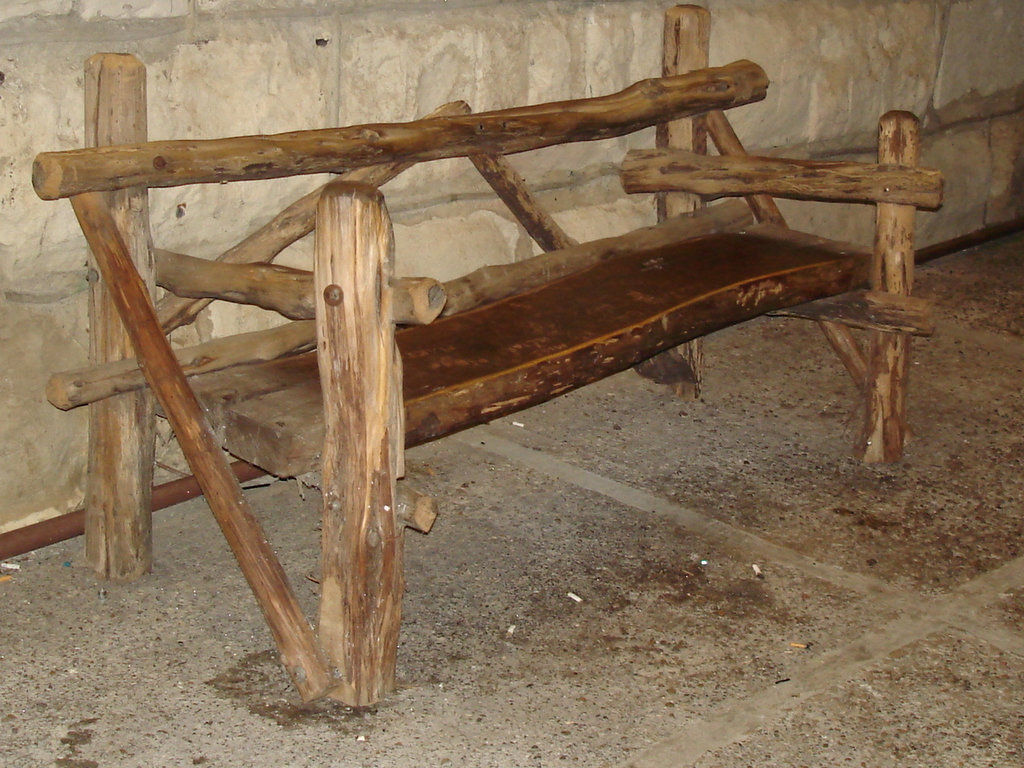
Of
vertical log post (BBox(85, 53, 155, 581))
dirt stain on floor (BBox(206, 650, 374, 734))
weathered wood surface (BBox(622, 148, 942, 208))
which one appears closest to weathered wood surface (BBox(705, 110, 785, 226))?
weathered wood surface (BBox(622, 148, 942, 208))

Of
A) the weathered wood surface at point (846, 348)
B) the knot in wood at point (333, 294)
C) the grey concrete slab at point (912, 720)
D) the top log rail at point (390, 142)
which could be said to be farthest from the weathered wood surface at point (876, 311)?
the knot in wood at point (333, 294)

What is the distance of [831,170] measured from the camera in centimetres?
385

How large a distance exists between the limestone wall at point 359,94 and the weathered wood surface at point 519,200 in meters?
0.21

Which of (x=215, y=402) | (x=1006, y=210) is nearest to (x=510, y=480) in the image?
(x=215, y=402)

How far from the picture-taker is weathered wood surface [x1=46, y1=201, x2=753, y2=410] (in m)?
3.02

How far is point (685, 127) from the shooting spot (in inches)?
167

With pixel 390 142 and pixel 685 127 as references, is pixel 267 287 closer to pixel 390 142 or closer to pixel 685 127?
pixel 390 142

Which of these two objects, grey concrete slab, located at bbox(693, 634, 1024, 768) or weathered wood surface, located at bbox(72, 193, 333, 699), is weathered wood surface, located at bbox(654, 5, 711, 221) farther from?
weathered wood surface, located at bbox(72, 193, 333, 699)

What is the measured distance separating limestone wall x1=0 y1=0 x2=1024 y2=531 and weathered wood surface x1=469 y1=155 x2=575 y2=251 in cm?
21

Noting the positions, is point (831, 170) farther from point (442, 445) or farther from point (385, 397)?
point (385, 397)

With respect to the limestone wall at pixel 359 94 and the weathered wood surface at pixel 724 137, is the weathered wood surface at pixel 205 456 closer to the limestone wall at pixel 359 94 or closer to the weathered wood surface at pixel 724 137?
the limestone wall at pixel 359 94

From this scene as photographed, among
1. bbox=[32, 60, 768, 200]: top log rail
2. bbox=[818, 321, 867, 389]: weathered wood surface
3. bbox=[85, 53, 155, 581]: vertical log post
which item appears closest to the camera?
bbox=[32, 60, 768, 200]: top log rail

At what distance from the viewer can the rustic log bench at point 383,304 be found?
8.75 ft

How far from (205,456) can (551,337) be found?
889 mm
